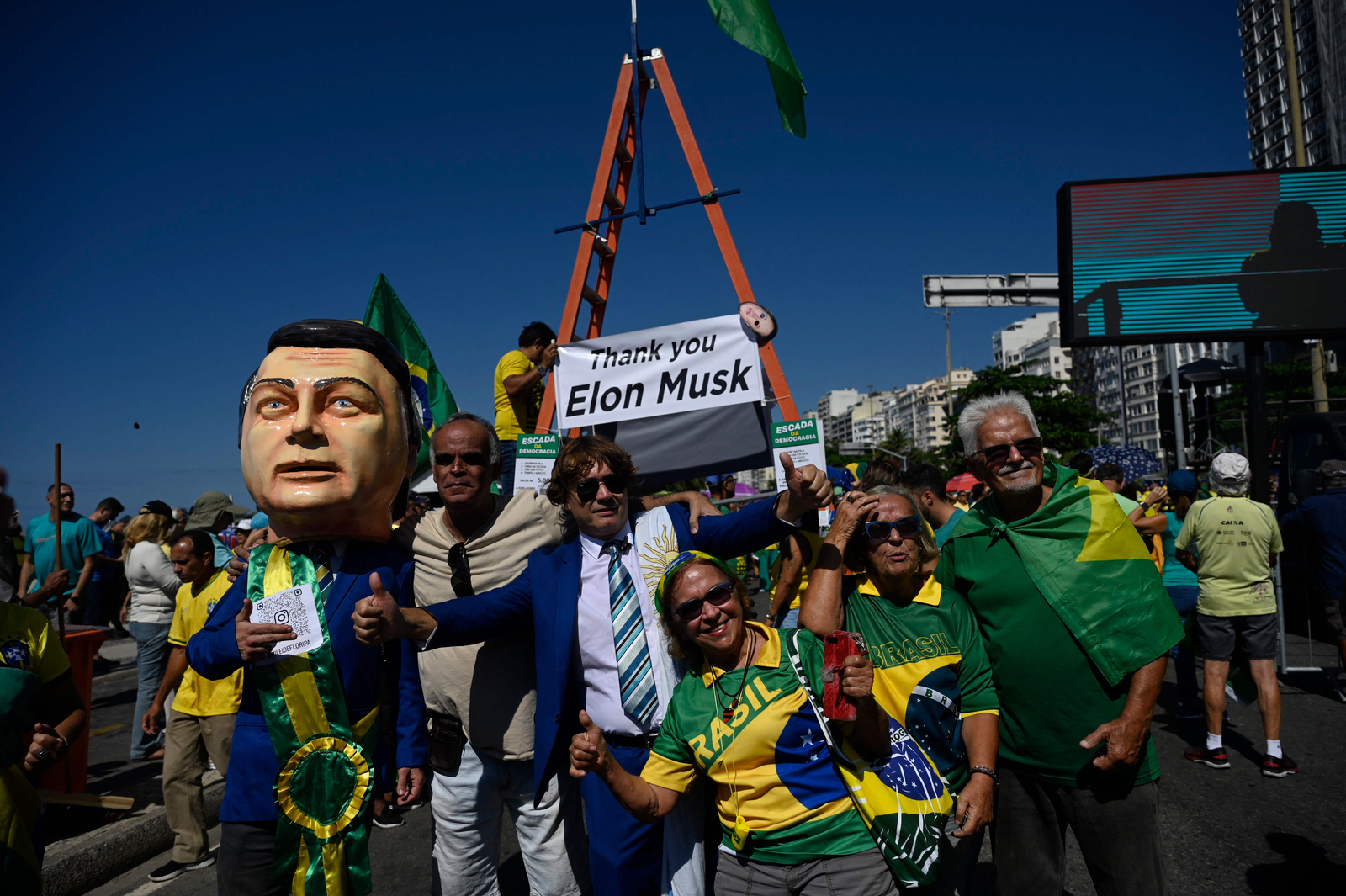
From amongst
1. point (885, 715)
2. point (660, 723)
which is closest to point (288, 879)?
point (660, 723)

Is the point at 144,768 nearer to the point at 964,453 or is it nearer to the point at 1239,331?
the point at 964,453

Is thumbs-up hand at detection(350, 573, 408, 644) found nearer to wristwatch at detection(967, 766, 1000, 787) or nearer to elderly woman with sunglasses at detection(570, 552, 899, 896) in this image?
elderly woman with sunglasses at detection(570, 552, 899, 896)

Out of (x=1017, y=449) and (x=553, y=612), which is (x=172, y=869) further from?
(x=1017, y=449)

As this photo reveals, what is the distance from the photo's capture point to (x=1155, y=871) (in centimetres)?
247

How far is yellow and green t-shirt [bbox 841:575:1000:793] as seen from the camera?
2.41 m

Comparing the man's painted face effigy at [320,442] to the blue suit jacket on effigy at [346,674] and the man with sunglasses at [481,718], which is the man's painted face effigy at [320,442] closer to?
the blue suit jacket on effigy at [346,674]

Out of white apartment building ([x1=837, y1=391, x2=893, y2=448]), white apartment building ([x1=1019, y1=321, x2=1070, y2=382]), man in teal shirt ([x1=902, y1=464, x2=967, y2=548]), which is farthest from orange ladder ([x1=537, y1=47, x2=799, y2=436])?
white apartment building ([x1=837, y1=391, x2=893, y2=448])

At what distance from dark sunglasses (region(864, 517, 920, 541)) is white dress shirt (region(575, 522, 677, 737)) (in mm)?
755

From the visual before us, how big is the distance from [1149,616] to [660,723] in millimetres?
1568

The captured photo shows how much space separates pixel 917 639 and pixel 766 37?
3.94 m

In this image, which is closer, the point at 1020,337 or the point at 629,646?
the point at 629,646

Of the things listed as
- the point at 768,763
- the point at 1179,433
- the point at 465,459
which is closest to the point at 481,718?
the point at 465,459

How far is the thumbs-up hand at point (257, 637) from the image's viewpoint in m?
2.38

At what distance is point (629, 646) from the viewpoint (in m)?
2.65
